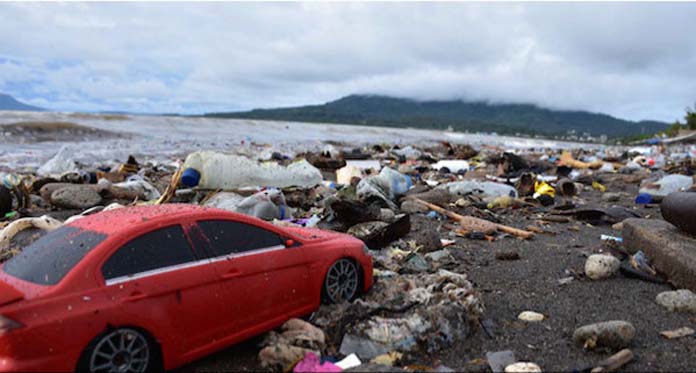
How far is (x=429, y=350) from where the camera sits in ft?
13.1

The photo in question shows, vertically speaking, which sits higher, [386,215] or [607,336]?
[386,215]

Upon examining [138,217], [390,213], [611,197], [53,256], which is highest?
[138,217]

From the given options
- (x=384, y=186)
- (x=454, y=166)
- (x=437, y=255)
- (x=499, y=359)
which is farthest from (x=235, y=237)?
(x=454, y=166)

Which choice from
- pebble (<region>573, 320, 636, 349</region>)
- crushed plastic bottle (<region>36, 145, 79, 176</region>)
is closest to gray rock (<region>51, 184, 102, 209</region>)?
crushed plastic bottle (<region>36, 145, 79, 176</region>)

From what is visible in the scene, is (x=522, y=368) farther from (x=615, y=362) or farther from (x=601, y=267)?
(x=601, y=267)

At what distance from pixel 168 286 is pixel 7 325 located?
3.04 ft

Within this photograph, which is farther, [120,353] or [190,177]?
[190,177]

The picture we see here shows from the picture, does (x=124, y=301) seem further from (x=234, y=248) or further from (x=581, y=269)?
(x=581, y=269)

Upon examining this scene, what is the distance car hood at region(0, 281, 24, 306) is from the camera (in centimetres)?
305

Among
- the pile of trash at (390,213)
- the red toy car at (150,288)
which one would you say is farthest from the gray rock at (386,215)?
the red toy car at (150,288)

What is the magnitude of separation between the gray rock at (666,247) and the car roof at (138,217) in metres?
4.53

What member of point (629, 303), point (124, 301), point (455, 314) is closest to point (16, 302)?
point (124, 301)

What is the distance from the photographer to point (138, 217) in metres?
3.80

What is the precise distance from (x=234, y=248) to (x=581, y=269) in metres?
4.36
